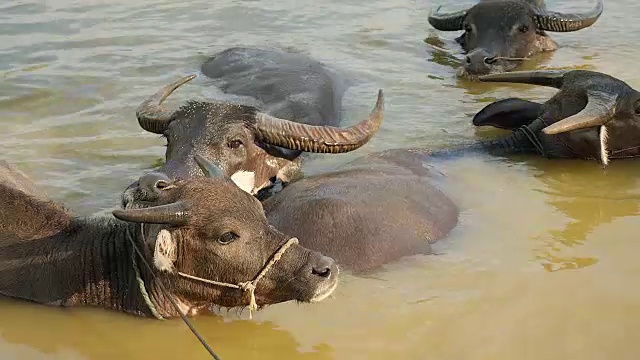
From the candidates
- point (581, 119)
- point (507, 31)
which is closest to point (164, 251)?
point (581, 119)

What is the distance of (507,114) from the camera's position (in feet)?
21.9

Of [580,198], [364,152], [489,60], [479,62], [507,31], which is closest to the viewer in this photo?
[580,198]

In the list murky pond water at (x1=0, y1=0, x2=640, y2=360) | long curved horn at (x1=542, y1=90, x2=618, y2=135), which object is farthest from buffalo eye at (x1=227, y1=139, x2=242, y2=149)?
long curved horn at (x1=542, y1=90, x2=618, y2=135)

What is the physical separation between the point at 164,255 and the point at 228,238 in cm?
29

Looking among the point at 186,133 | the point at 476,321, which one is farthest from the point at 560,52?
the point at 476,321

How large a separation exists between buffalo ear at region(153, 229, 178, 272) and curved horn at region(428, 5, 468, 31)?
654cm

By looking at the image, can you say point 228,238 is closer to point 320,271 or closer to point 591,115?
point 320,271

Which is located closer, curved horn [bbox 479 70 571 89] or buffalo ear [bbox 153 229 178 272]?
buffalo ear [bbox 153 229 178 272]

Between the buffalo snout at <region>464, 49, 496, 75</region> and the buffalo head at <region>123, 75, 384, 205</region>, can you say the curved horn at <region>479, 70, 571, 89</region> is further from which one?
the buffalo head at <region>123, 75, 384, 205</region>

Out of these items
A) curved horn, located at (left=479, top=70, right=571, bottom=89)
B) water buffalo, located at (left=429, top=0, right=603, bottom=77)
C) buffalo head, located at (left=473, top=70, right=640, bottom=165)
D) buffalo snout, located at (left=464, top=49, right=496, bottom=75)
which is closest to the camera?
buffalo head, located at (left=473, top=70, right=640, bottom=165)

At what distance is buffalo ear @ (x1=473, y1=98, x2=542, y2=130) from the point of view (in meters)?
6.58

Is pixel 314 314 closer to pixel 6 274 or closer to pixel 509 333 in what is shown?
pixel 509 333

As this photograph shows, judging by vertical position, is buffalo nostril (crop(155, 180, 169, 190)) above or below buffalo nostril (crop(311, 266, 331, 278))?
above

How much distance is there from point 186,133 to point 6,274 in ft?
5.24
